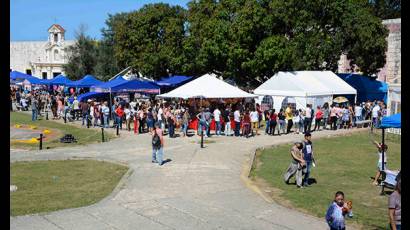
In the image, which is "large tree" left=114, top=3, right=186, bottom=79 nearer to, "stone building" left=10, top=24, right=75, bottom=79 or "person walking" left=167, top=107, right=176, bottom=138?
"person walking" left=167, top=107, right=176, bottom=138

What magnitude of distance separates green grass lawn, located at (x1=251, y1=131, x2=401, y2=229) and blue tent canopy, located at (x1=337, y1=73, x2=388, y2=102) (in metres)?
13.2

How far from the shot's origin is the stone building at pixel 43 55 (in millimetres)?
70625

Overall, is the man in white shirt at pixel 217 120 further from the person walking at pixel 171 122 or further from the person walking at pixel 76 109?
the person walking at pixel 76 109

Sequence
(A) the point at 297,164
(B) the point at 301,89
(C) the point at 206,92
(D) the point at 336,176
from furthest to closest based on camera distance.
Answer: (B) the point at 301,89
(C) the point at 206,92
(D) the point at 336,176
(A) the point at 297,164

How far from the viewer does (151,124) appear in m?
23.7

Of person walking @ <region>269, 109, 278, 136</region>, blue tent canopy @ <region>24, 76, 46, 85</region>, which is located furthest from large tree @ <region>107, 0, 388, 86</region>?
blue tent canopy @ <region>24, 76, 46, 85</region>

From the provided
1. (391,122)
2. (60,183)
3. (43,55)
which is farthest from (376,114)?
(43,55)

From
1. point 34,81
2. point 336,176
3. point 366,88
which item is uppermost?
point 34,81

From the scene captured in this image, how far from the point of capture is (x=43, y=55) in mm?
73625

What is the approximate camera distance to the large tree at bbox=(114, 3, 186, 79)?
39.4 m

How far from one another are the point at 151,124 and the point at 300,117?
773cm

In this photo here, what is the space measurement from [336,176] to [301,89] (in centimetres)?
1409

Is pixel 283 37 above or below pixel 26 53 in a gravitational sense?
below

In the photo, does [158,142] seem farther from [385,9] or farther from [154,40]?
[385,9]
